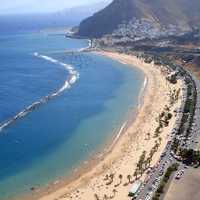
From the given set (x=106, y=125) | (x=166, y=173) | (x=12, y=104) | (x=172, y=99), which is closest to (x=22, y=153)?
(x=106, y=125)

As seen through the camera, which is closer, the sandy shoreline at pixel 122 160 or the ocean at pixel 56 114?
the sandy shoreline at pixel 122 160

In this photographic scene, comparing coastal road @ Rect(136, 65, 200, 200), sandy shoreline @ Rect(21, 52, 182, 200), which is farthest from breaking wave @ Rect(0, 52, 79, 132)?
coastal road @ Rect(136, 65, 200, 200)

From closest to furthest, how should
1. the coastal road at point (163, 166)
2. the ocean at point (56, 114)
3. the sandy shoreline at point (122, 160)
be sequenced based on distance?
the coastal road at point (163, 166), the sandy shoreline at point (122, 160), the ocean at point (56, 114)

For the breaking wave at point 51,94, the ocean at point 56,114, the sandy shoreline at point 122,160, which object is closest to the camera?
the sandy shoreline at point 122,160

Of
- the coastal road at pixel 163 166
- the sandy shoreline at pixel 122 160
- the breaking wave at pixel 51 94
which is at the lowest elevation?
the breaking wave at pixel 51 94

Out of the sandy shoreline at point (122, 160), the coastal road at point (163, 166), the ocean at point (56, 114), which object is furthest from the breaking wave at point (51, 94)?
the coastal road at point (163, 166)

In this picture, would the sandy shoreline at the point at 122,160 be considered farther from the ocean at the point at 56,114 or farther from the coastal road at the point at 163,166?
the ocean at the point at 56,114

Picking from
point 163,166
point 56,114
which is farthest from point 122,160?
point 56,114

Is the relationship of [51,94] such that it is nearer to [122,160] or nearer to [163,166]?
[122,160]
